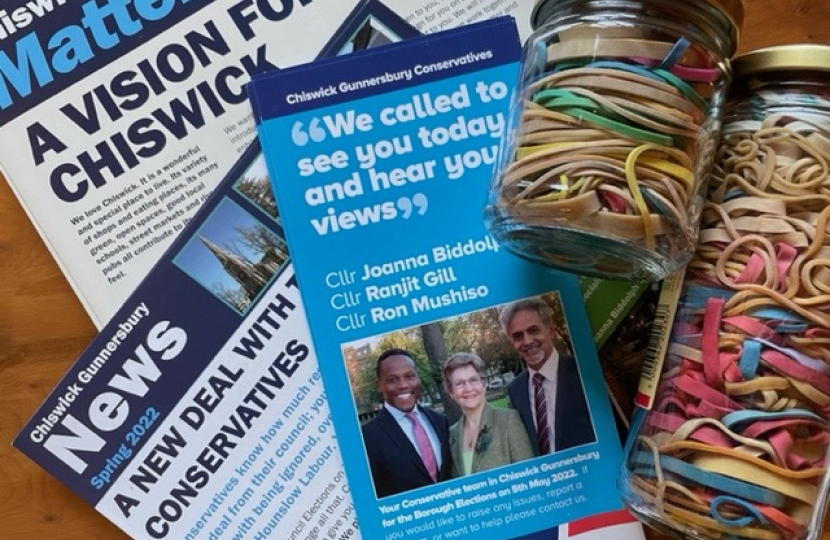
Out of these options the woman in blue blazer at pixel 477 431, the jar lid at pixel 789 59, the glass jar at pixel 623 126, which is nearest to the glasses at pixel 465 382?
the woman in blue blazer at pixel 477 431

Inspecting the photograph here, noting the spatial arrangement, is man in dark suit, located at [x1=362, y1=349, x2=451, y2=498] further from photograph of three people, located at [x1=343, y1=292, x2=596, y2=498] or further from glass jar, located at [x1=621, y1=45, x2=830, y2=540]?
glass jar, located at [x1=621, y1=45, x2=830, y2=540]

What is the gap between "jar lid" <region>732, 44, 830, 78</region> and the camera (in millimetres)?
378

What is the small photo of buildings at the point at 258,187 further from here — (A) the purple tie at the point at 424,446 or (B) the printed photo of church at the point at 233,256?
(A) the purple tie at the point at 424,446

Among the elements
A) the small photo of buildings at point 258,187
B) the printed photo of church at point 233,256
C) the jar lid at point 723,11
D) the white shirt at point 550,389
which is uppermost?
the jar lid at point 723,11

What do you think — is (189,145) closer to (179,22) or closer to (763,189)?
(179,22)

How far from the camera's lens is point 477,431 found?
0.48 m

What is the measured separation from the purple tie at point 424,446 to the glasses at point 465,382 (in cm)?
3

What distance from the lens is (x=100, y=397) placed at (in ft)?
1.62

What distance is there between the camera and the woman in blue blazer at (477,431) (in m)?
0.48

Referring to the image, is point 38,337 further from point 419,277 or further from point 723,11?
point 723,11

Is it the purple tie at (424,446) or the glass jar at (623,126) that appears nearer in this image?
the glass jar at (623,126)

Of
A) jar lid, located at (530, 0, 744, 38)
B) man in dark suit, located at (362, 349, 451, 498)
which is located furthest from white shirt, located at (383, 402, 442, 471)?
jar lid, located at (530, 0, 744, 38)

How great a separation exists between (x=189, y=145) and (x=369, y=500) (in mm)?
232

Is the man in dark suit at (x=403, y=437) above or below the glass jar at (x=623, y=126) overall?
below
